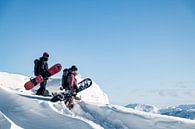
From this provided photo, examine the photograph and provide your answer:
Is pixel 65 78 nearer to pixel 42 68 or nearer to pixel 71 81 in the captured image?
pixel 71 81

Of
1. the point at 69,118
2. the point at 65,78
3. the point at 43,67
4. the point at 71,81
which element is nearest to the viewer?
the point at 69,118

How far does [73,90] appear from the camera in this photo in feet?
56.3

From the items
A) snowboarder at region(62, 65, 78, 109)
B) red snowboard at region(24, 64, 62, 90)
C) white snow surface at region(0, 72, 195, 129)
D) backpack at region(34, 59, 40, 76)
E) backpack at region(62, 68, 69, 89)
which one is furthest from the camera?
red snowboard at region(24, 64, 62, 90)

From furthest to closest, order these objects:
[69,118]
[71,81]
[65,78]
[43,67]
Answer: [43,67]
[65,78]
[71,81]
[69,118]

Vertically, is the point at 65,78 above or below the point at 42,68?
below

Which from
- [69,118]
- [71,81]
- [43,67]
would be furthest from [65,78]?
[69,118]

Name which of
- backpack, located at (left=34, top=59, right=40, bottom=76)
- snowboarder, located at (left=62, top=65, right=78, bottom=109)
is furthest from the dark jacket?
snowboarder, located at (left=62, top=65, right=78, bottom=109)

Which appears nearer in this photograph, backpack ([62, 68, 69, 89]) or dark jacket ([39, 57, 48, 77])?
backpack ([62, 68, 69, 89])

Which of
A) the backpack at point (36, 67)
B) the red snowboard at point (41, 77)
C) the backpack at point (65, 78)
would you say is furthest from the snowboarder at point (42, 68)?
the backpack at point (65, 78)

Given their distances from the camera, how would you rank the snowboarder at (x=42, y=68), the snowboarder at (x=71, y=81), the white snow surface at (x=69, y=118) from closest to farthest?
the white snow surface at (x=69, y=118)
the snowboarder at (x=71, y=81)
the snowboarder at (x=42, y=68)

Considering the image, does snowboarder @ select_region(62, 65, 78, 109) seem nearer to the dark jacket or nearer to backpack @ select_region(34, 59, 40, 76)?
the dark jacket

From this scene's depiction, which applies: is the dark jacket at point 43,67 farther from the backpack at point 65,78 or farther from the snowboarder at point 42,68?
the backpack at point 65,78

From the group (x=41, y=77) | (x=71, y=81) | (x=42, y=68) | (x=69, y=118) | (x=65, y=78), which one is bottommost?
(x=69, y=118)

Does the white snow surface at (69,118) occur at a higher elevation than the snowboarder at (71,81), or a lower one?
lower
